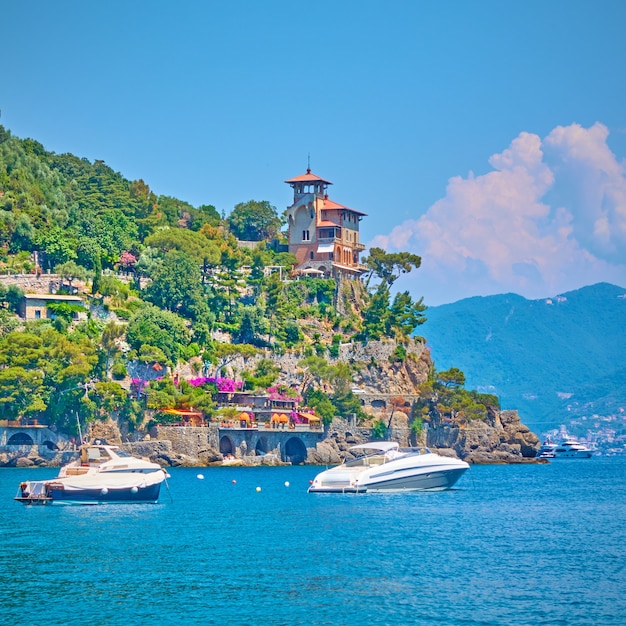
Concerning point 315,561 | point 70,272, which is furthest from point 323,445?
point 315,561

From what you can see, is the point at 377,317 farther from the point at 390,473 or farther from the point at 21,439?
the point at 390,473

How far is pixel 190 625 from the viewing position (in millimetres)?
34219

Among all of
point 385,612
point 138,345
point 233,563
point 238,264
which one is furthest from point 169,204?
point 385,612

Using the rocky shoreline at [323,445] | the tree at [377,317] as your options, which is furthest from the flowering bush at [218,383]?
the tree at [377,317]

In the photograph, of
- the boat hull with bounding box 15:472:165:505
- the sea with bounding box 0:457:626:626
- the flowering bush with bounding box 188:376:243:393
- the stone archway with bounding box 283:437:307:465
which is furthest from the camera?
the stone archway with bounding box 283:437:307:465

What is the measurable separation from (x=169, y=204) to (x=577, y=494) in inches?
2827

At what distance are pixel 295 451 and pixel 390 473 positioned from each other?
36.6m

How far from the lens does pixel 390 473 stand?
6931 centimetres

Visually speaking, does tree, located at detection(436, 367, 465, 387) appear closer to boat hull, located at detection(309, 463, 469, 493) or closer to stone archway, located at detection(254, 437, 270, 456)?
stone archway, located at detection(254, 437, 270, 456)

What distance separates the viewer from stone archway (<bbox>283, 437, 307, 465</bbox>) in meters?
104

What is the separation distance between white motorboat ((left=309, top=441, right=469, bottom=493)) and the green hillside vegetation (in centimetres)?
2725

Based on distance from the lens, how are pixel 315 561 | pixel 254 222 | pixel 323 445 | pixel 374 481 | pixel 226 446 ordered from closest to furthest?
1. pixel 315 561
2. pixel 374 481
3. pixel 226 446
4. pixel 323 445
5. pixel 254 222

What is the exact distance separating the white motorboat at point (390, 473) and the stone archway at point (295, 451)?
105ft

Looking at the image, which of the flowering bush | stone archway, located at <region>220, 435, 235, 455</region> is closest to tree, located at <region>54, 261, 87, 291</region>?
the flowering bush
